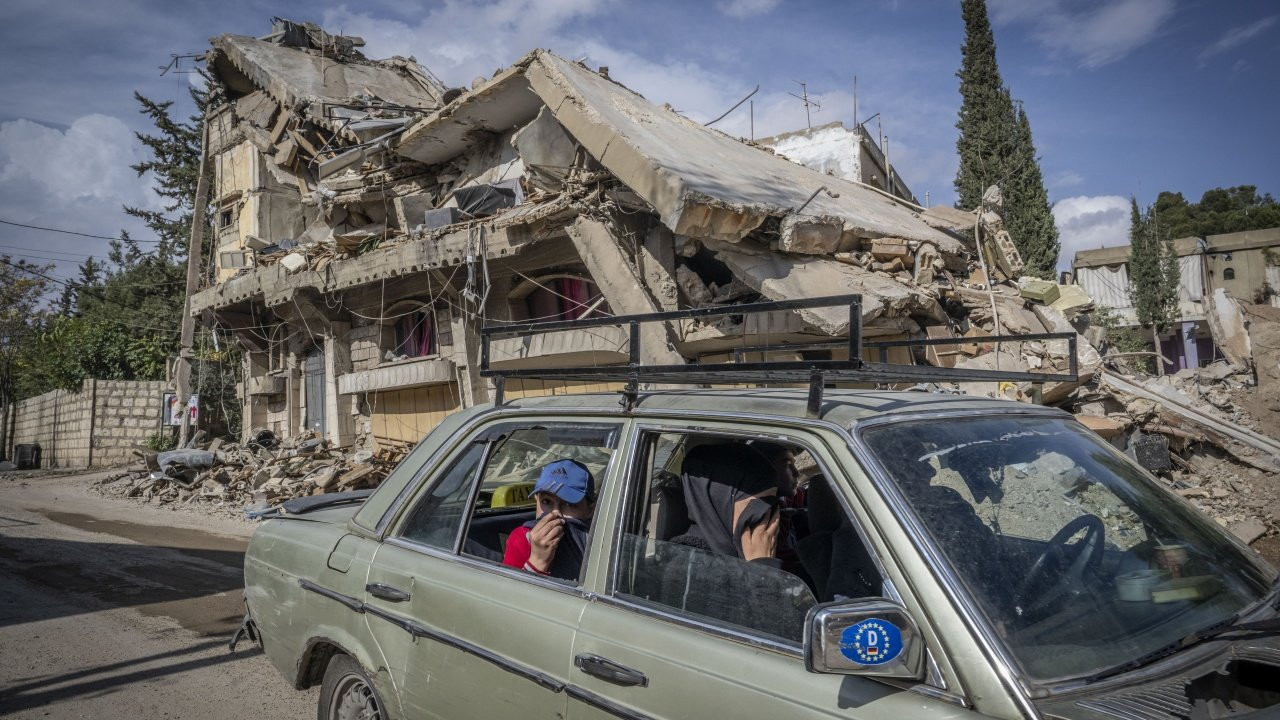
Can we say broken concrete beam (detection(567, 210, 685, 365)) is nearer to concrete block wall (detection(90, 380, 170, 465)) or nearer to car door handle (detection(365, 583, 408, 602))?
car door handle (detection(365, 583, 408, 602))

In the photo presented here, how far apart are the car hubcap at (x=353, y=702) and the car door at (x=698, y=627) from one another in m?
1.21

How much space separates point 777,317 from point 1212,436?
15.3ft

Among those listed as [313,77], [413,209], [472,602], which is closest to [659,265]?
[413,209]

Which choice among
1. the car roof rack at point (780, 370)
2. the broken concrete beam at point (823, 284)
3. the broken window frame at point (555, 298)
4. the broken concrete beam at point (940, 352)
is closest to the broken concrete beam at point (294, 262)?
the broken window frame at point (555, 298)

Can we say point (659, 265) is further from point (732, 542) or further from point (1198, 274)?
point (1198, 274)

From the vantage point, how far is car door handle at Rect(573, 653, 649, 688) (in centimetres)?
199

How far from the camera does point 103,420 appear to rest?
2483cm

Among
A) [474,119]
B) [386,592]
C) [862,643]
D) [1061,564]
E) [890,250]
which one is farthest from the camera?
[474,119]

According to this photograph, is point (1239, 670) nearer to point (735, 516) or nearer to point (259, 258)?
point (735, 516)

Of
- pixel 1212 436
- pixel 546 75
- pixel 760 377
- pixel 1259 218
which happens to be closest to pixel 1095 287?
pixel 1259 218

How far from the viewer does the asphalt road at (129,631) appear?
13.9ft

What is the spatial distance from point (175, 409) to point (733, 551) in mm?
21231

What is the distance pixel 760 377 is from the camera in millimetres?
2551

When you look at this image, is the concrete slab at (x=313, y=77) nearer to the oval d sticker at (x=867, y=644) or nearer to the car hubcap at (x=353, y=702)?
the car hubcap at (x=353, y=702)
